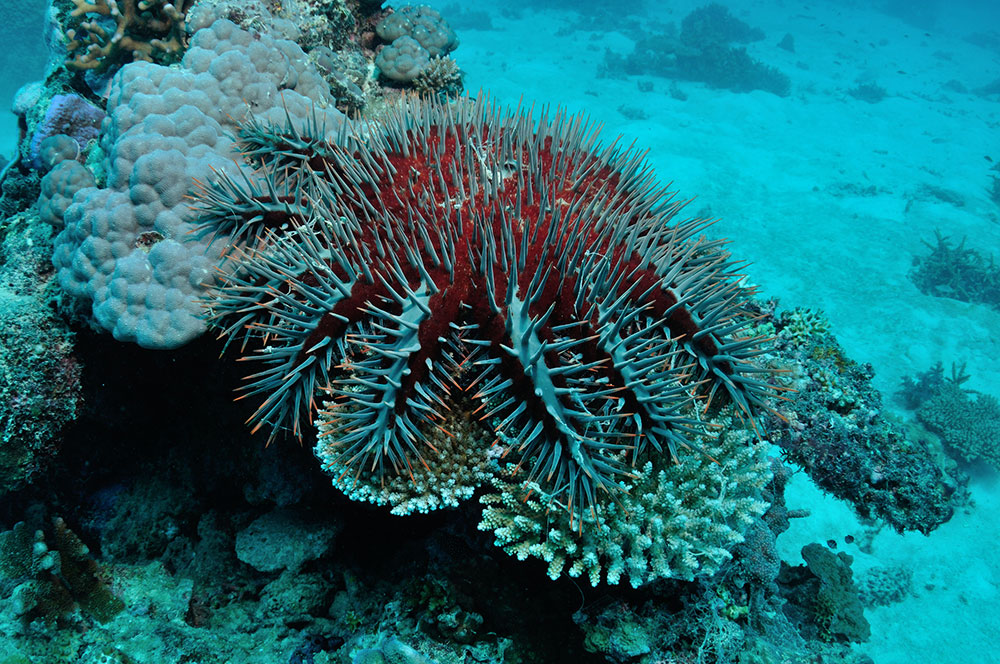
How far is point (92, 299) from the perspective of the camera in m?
3.77

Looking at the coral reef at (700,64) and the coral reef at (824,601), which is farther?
the coral reef at (700,64)

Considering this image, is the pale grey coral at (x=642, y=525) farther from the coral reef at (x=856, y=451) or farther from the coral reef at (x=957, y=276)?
the coral reef at (x=957, y=276)

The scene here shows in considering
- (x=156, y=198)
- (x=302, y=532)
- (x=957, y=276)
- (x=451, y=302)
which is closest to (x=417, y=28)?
(x=156, y=198)

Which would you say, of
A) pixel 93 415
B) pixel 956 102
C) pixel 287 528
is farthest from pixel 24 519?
pixel 956 102

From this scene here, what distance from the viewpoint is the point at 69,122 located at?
5113mm

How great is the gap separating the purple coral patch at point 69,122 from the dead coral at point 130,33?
24.4 inches

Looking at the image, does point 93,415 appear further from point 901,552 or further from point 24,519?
point 901,552

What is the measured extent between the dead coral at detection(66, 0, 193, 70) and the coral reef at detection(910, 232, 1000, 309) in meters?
18.5

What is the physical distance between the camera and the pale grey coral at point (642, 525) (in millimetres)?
3047

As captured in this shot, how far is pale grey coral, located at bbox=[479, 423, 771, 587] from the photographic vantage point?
305 cm

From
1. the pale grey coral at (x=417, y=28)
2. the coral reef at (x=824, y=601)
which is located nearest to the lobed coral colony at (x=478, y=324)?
the coral reef at (x=824, y=601)

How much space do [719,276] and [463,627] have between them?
308 cm

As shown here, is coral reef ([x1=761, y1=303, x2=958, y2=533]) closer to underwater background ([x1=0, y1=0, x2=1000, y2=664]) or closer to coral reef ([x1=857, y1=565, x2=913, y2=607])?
underwater background ([x1=0, y1=0, x2=1000, y2=664])

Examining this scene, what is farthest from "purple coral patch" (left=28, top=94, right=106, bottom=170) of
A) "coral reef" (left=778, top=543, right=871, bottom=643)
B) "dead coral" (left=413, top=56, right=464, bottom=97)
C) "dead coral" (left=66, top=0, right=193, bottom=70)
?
"coral reef" (left=778, top=543, right=871, bottom=643)
